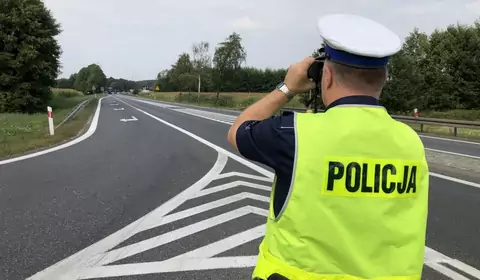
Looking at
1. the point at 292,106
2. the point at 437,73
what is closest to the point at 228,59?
the point at 437,73

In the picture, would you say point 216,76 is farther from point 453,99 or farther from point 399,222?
point 399,222

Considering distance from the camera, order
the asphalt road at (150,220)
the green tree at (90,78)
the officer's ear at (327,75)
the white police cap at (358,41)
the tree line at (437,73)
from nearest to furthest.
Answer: the white police cap at (358,41)
the officer's ear at (327,75)
the asphalt road at (150,220)
the tree line at (437,73)
the green tree at (90,78)

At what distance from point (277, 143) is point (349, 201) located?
0.33 meters

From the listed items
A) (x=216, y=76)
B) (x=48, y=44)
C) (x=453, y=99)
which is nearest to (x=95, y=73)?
(x=216, y=76)

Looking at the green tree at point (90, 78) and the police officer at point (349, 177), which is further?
the green tree at point (90, 78)

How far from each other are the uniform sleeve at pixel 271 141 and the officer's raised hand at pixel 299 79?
16 cm

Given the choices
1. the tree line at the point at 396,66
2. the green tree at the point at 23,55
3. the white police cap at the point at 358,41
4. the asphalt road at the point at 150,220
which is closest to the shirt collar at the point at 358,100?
the white police cap at the point at 358,41

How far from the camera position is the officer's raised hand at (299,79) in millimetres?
1781

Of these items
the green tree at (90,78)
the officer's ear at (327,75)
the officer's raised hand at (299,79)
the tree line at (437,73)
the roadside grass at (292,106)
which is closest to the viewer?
the officer's ear at (327,75)

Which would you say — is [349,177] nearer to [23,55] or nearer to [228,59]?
[23,55]

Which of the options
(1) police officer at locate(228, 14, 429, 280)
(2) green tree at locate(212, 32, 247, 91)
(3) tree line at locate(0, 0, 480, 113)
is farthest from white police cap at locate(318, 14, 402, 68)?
(2) green tree at locate(212, 32, 247, 91)

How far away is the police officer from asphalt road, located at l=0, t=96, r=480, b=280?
8.25 feet

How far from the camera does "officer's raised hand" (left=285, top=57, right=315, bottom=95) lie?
70.1 inches

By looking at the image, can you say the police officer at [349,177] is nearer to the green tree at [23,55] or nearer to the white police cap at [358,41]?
the white police cap at [358,41]
